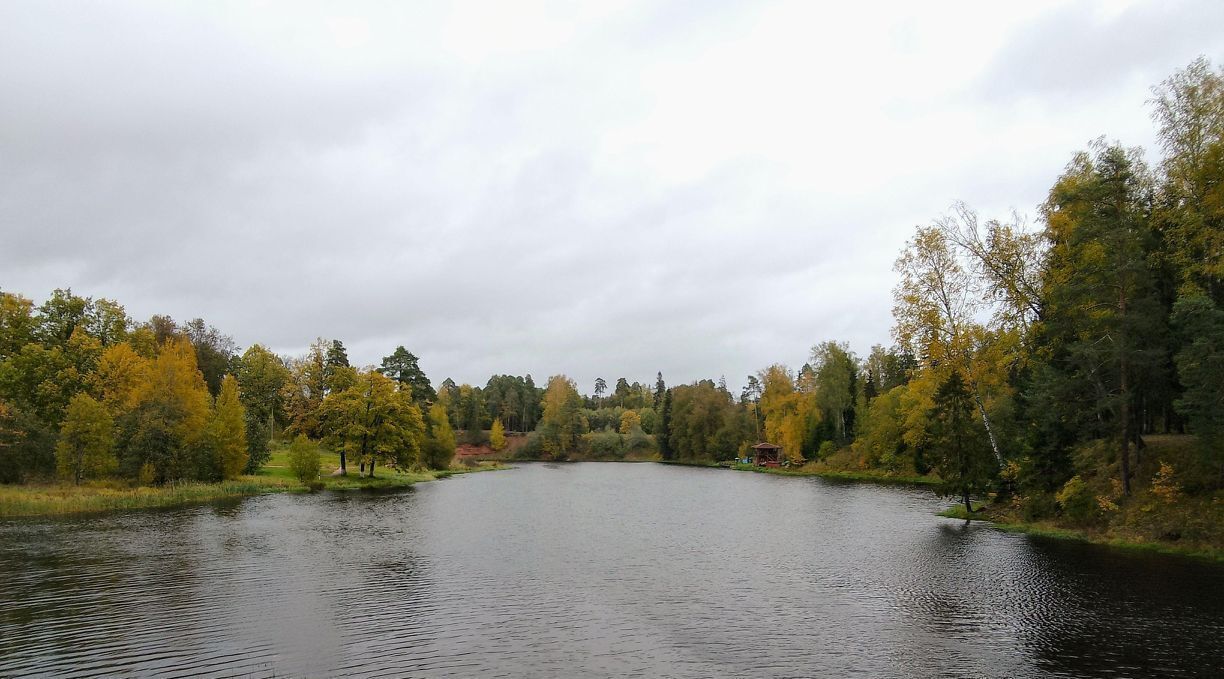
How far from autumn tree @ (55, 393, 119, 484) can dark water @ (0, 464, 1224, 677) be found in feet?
36.3

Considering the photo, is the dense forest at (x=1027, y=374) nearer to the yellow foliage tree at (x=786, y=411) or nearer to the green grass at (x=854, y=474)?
the green grass at (x=854, y=474)

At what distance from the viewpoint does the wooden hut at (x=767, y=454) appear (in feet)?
327

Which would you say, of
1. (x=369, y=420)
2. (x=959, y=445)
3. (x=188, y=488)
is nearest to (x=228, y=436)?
(x=188, y=488)

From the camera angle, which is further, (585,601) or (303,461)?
(303,461)

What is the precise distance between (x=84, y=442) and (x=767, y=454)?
274 ft

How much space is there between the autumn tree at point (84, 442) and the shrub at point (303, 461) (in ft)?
45.0

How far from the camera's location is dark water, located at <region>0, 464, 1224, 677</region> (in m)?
15.2

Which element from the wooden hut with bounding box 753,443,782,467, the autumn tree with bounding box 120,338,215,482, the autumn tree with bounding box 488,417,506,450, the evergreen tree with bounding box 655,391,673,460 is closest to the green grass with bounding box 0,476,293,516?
the autumn tree with bounding box 120,338,215,482

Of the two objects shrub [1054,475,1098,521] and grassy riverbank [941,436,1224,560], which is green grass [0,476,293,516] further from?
shrub [1054,475,1098,521]

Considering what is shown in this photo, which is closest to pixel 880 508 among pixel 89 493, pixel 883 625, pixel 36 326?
pixel 883 625

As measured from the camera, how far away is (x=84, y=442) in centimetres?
4525

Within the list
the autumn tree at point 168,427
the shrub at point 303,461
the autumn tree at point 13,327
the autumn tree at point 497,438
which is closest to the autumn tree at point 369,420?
the shrub at point 303,461

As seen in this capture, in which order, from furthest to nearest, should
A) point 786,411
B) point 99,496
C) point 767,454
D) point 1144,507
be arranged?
point 767,454 < point 786,411 < point 99,496 < point 1144,507

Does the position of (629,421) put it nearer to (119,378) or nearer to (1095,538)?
(119,378)
